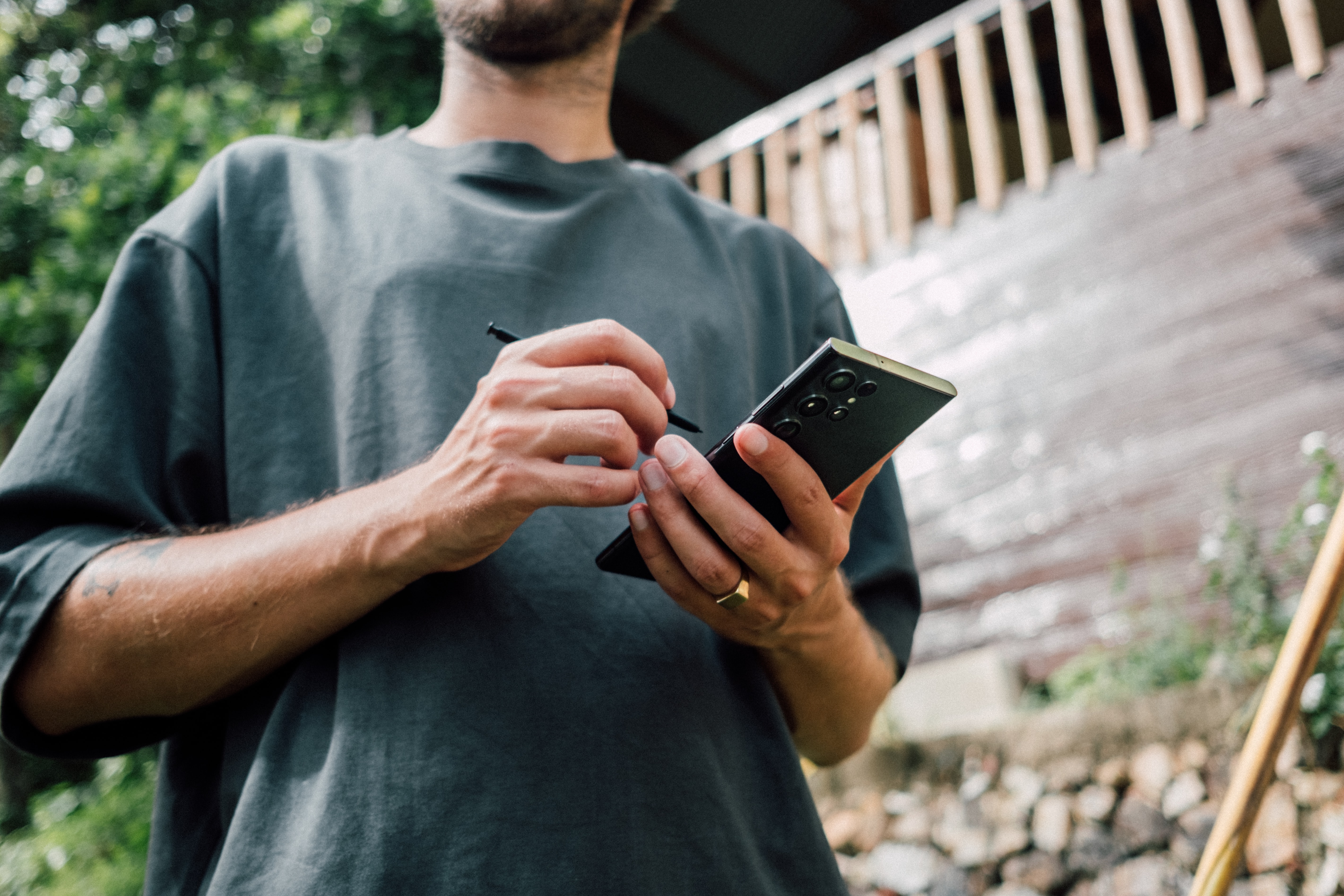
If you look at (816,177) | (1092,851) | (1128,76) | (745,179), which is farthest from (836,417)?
(745,179)

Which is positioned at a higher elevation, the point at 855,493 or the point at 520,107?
the point at 520,107

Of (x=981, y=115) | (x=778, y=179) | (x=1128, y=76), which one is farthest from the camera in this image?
(x=778, y=179)

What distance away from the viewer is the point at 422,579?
0.76 m

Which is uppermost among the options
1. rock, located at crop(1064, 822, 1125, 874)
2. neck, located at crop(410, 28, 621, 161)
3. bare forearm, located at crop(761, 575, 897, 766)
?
neck, located at crop(410, 28, 621, 161)

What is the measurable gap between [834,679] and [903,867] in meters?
1.83

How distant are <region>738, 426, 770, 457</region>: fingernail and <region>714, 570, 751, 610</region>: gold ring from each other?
0.38 feet

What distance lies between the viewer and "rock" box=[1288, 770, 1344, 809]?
76.5 inches

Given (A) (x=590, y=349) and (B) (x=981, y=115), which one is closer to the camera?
(A) (x=590, y=349)

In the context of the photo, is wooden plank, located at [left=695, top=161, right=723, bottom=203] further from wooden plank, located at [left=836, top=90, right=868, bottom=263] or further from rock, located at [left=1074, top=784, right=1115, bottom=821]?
rock, located at [left=1074, top=784, right=1115, bottom=821]

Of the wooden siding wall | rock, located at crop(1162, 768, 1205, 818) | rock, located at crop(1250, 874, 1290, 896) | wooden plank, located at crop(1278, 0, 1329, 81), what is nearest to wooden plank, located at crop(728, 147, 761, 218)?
the wooden siding wall

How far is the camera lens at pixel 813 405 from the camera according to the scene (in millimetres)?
635

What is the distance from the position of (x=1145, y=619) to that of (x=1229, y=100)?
2071mm

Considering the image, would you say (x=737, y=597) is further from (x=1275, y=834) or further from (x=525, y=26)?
(x=1275, y=834)

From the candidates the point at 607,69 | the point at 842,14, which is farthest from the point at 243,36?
the point at 607,69
